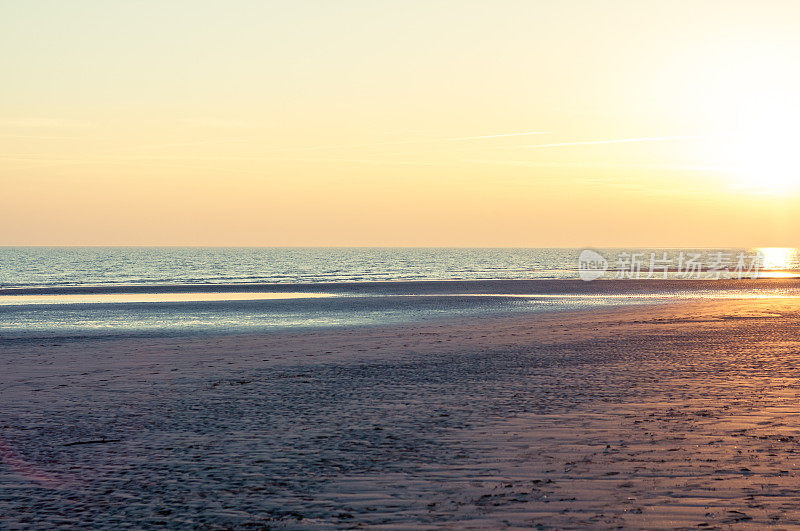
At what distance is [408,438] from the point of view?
975cm

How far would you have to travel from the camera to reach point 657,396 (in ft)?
40.1

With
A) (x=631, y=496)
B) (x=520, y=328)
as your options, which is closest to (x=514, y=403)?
(x=631, y=496)

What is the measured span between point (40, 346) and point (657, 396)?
710 inches

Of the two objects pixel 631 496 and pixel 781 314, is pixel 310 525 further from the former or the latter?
pixel 781 314

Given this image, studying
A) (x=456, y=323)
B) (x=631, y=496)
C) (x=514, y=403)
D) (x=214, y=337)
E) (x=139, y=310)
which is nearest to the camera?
(x=631, y=496)

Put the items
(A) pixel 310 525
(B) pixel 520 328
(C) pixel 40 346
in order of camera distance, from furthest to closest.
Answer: (B) pixel 520 328
(C) pixel 40 346
(A) pixel 310 525

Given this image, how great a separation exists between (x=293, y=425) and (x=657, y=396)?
621 centimetres

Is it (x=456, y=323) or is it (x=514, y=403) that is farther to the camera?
(x=456, y=323)

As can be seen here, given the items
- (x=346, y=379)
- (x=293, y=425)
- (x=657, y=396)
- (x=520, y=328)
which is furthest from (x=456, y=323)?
(x=293, y=425)

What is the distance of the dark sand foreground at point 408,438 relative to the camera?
6836 mm

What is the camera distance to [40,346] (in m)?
21.7

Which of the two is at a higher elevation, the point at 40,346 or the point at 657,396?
the point at 657,396

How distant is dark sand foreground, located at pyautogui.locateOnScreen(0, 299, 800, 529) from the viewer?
6.84 m

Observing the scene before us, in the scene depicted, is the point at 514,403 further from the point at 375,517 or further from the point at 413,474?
the point at 375,517
